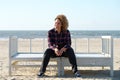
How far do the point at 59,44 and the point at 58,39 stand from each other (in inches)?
4.6

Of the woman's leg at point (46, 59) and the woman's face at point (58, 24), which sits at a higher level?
the woman's face at point (58, 24)

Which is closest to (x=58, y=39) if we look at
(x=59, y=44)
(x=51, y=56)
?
(x=59, y=44)

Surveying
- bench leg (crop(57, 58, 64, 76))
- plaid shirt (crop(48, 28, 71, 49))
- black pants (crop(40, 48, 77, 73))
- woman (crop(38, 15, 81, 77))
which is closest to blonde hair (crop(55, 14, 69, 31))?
woman (crop(38, 15, 81, 77))

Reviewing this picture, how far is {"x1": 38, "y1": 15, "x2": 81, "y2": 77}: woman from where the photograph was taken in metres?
7.70

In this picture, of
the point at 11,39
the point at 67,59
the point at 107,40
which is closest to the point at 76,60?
the point at 67,59

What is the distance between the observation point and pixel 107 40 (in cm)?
829

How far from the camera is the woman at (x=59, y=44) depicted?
7.70m

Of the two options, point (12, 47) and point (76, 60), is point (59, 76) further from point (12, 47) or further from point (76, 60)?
point (12, 47)

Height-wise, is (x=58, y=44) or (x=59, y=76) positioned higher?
(x=58, y=44)

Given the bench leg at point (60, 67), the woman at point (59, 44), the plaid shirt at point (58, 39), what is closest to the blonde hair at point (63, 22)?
the woman at point (59, 44)

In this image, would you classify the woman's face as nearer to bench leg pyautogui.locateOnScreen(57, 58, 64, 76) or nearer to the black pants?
the black pants

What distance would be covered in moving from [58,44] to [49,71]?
1008mm

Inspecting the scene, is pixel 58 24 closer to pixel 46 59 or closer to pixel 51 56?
pixel 51 56

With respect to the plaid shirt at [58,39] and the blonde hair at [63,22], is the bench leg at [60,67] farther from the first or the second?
the blonde hair at [63,22]
